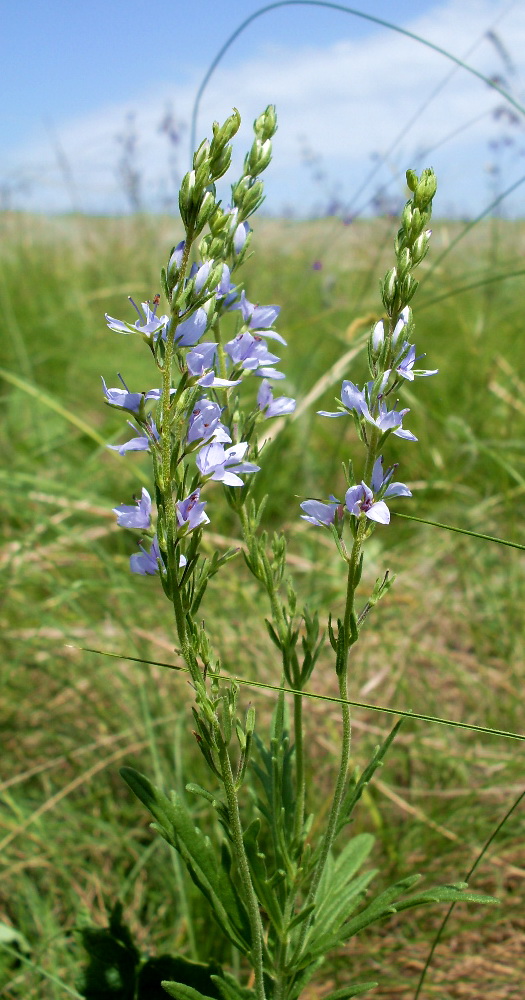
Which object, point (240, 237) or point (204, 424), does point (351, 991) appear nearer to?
point (204, 424)

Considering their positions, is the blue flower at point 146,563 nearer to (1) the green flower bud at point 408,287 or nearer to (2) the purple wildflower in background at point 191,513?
(2) the purple wildflower in background at point 191,513

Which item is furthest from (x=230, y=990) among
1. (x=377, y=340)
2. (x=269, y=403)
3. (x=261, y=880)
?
(x=377, y=340)

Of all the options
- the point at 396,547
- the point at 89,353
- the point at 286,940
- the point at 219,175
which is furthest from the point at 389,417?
the point at 89,353

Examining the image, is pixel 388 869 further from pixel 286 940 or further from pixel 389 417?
pixel 389 417

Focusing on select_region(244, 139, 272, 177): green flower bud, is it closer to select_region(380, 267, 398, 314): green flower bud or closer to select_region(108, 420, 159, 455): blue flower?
select_region(380, 267, 398, 314): green flower bud

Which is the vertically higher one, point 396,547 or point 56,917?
point 396,547
